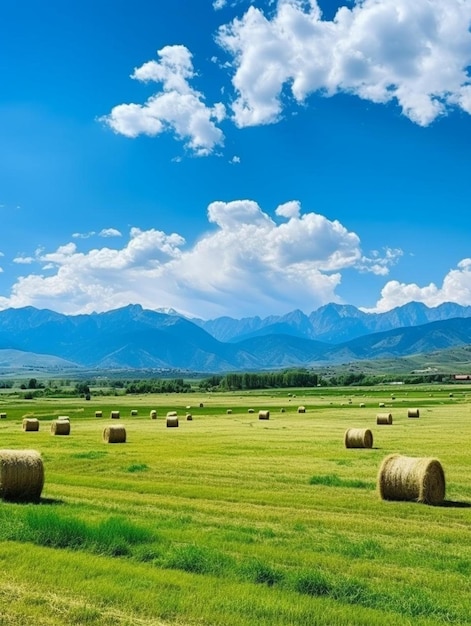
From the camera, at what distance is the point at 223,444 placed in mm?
35531

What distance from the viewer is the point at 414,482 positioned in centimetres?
1825

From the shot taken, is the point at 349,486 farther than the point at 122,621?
Yes

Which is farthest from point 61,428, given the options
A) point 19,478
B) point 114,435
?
point 19,478

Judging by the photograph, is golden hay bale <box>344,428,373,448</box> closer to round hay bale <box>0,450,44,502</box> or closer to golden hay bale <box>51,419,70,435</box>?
round hay bale <box>0,450,44,502</box>

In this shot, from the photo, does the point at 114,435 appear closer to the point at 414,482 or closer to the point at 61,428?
the point at 61,428

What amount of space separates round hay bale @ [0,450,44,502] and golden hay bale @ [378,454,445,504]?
9526 millimetres

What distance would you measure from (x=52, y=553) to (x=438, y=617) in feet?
21.4

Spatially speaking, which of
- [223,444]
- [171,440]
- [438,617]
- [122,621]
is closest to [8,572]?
[122,621]

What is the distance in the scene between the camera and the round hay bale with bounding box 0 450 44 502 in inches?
680

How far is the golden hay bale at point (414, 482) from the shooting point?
18031 mm

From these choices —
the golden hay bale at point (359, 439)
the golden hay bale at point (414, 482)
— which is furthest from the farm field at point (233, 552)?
the golden hay bale at point (359, 439)

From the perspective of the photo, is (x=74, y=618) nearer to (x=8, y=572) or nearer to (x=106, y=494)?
(x=8, y=572)

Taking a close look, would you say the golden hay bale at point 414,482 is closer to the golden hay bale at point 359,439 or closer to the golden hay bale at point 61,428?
the golden hay bale at point 359,439

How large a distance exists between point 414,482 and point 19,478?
1083cm
